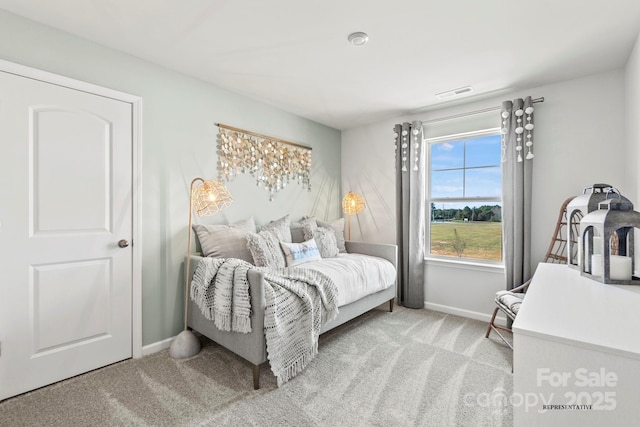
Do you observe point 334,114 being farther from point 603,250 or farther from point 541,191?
point 603,250

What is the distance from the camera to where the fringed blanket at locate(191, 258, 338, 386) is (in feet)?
6.47

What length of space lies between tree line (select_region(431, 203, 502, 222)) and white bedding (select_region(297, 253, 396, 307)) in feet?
3.14

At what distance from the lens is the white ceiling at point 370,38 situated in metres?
1.78

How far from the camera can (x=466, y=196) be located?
11.3 feet

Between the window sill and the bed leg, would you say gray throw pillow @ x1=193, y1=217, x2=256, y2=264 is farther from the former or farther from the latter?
the window sill

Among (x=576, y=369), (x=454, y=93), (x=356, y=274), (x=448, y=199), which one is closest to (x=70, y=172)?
(x=356, y=274)

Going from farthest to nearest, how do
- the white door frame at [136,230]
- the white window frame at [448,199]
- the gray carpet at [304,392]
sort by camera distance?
the white window frame at [448,199]
the white door frame at [136,230]
the gray carpet at [304,392]

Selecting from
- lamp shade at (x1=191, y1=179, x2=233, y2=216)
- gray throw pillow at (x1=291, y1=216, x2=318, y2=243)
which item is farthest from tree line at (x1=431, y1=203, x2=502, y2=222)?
lamp shade at (x1=191, y1=179, x2=233, y2=216)

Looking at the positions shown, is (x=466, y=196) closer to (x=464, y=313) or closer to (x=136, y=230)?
(x=464, y=313)

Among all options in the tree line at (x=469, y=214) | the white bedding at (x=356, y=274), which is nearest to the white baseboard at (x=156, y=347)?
the white bedding at (x=356, y=274)

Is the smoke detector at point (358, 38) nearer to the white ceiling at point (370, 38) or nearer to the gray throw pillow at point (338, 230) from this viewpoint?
the white ceiling at point (370, 38)

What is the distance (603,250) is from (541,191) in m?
1.76

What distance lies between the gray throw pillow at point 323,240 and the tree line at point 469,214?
1.36 metres

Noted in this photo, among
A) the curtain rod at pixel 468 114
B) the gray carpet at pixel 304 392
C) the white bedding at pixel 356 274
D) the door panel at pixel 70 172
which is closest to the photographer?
the gray carpet at pixel 304 392
